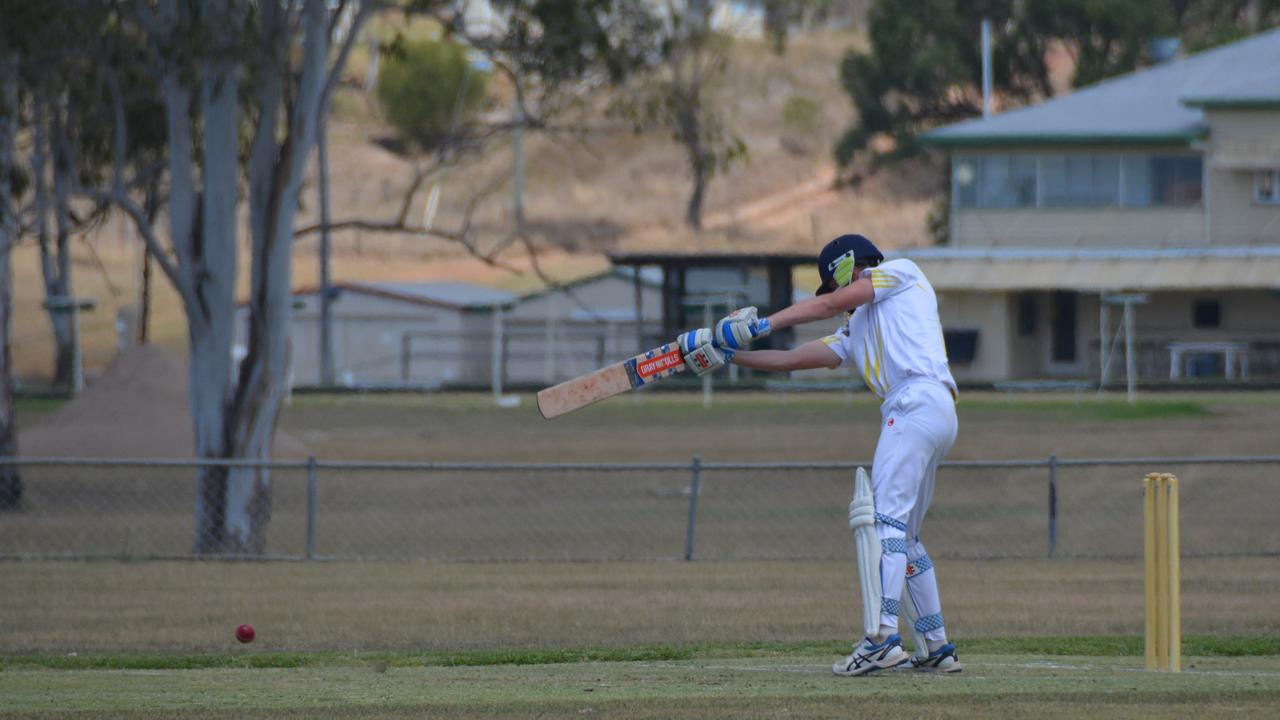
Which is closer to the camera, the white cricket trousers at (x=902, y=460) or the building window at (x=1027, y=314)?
the white cricket trousers at (x=902, y=460)

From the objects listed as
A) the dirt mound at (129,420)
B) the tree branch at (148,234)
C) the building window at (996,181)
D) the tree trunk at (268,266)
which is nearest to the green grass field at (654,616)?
the tree trunk at (268,266)

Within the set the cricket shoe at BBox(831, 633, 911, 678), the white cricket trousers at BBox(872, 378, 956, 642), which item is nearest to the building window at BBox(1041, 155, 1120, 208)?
the white cricket trousers at BBox(872, 378, 956, 642)

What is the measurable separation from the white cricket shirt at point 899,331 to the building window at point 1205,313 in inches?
1585

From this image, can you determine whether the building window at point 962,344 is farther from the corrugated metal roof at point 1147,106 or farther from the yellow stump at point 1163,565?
the yellow stump at point 1163,565

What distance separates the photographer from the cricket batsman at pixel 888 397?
821cm

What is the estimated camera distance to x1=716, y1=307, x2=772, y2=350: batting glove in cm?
818

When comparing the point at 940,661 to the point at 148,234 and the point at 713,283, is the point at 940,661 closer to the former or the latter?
the point at 148,234

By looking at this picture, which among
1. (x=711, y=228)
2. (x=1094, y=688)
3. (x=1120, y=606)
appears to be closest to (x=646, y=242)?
(x=711, y=228)

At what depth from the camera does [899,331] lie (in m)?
8.31

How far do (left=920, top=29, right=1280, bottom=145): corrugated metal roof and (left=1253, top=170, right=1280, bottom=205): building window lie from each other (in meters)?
1.79

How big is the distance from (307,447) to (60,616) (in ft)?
56.6

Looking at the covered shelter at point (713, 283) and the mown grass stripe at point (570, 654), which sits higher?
the covered shelter at point (713, 283)

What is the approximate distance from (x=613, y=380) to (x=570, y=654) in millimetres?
2508

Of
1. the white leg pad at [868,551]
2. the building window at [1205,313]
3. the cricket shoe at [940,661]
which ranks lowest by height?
the cricket shoe at [940,661]
